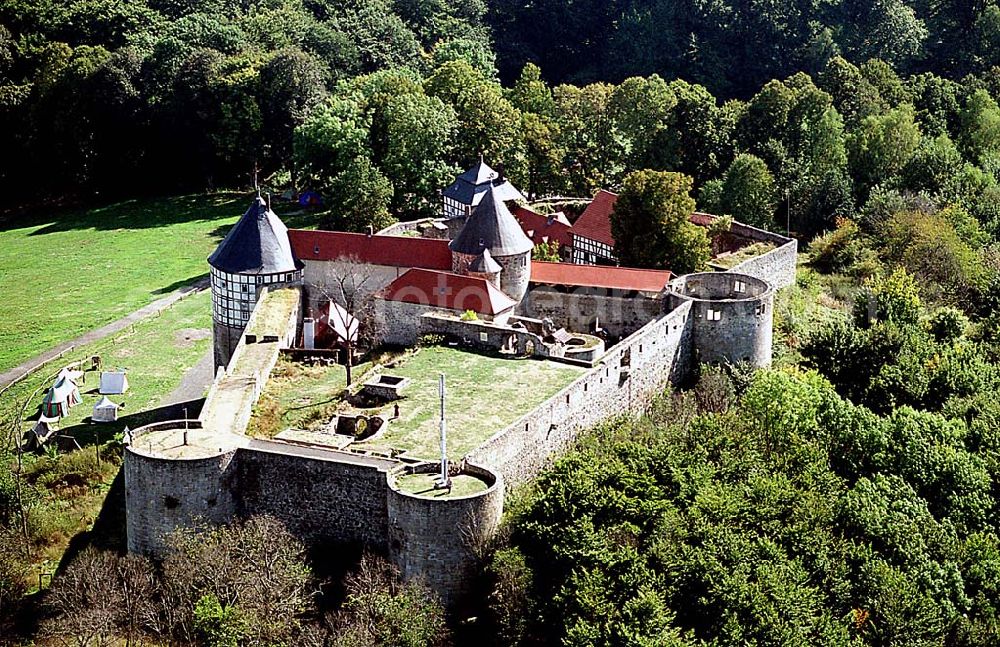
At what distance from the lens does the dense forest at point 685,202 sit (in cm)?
3222

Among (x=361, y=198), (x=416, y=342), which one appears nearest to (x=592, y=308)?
(x=416, y=342)

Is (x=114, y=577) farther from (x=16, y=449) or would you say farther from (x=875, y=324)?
(x=875, y=324)

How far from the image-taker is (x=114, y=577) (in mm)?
33875

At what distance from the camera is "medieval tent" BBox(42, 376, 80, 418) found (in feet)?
161

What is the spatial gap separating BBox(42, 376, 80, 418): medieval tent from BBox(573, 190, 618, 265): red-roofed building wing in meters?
22.6

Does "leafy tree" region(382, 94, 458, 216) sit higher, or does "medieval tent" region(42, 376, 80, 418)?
"leafy tree" region(382, 94, 458, 216)

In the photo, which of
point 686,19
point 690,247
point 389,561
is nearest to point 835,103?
point 686,19

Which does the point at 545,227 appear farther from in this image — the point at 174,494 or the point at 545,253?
the point at 174,494

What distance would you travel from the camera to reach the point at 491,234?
50.2 metres

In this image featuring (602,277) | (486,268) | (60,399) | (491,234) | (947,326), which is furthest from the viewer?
(947,326)

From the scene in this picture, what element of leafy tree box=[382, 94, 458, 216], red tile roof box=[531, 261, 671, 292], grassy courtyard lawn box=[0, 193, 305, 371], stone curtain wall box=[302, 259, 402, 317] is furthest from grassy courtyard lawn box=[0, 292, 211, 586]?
red tile roof box=[531, 261, 671, 292]

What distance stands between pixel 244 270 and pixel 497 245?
9.72 meters

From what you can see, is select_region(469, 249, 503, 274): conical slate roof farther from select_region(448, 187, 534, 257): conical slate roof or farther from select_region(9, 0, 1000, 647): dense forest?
select_region(9, 0, 1000, 647): dense forest

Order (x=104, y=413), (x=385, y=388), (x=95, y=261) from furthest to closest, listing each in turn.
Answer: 1. (x=95, y=261)
2. (x=104, y=413)
3. (x=385, y=388)
